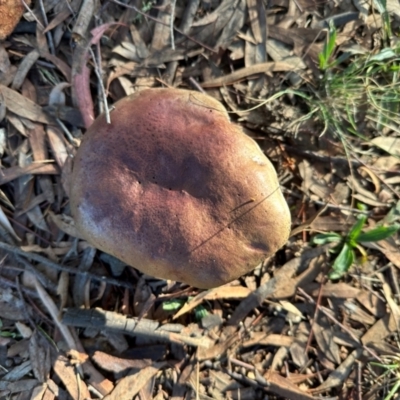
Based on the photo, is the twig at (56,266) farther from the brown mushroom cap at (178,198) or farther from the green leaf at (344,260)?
the green leaf at (344,260)

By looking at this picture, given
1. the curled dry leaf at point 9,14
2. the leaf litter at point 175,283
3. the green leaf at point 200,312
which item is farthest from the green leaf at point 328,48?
the curled dry leaf at point 9,14

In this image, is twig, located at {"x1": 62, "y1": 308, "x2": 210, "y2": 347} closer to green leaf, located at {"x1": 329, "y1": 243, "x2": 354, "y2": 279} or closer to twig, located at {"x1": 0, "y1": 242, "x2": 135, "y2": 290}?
twig, located at {"x1": 0, "y1": 242, "x2": 135, "y2": 290}

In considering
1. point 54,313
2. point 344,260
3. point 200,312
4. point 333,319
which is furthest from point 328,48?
point 54,313

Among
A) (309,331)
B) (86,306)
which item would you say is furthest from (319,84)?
(86,306)

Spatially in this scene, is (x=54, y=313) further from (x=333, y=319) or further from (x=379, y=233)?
(x=379, y=233)

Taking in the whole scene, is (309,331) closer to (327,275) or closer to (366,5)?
(327,275)

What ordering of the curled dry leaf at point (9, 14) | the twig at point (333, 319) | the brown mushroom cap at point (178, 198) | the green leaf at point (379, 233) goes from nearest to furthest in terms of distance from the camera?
the brown mushroom cap at point (178, 198) < the curled dry leaf at point (9, 14) < the green leaf at point (379, 233) < the twig at point (333, 319)
